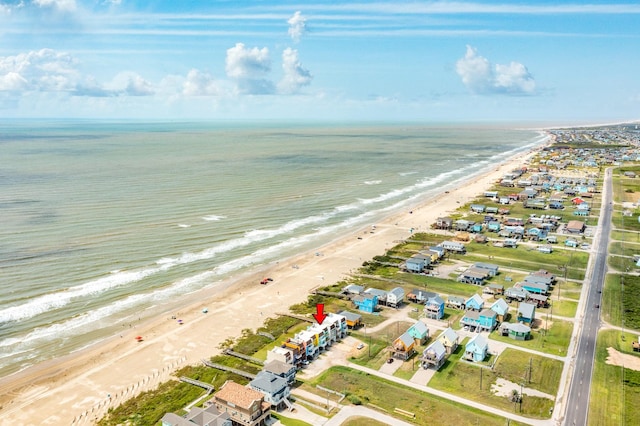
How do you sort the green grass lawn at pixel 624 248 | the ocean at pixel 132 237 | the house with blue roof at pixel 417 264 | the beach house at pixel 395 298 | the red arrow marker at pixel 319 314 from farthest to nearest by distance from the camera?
the green grass lawn at pixel 624 248
the house with blue roof at pixel 417 264
the beach house at pixel 395 298
the ocean at pixel 132 237
the red arrow marker at pixel 319 314

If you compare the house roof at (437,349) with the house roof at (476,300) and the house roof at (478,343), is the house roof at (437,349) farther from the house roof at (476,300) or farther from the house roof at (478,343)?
the house roof at (476,300)

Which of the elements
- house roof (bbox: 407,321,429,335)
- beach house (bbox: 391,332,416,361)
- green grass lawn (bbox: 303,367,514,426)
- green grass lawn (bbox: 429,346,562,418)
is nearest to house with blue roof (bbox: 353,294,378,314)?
house roof (bbox: 407,321,429,335)

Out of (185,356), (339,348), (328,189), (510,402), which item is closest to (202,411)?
(185,356)

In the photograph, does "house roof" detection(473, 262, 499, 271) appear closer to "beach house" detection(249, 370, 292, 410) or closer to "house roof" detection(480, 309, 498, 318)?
"house roof" detection(480, 309, 498, 318)

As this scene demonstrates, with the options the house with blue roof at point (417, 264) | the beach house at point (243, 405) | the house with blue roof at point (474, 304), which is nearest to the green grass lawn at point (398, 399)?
the beach house at point (243, 405)

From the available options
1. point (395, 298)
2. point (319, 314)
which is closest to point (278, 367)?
point (319, 314)

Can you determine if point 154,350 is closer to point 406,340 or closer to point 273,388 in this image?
point 273,388
